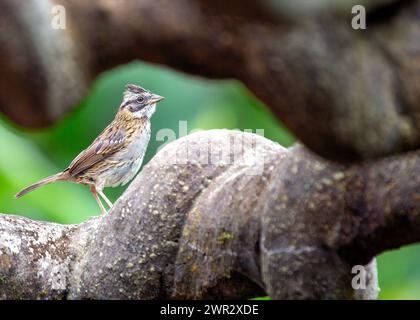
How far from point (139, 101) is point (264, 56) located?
328 centimetres

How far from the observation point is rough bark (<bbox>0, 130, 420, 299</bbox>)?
2.58 metres

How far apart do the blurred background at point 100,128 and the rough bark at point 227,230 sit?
111 inches

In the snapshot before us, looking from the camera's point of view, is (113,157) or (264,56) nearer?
(264,56)

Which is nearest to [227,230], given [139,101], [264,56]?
[264,56]

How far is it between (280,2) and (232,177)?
4.84ft

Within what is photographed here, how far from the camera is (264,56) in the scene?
6.15 feet

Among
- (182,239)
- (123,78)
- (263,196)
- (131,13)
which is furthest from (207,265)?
(123,78)

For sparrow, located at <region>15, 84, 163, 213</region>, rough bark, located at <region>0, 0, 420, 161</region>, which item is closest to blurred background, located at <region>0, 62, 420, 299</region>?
sparrow, located at <region>15, 84, 163, 213</region>

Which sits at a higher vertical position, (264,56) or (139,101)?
(139,101)

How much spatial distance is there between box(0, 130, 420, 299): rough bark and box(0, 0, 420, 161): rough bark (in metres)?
0.52

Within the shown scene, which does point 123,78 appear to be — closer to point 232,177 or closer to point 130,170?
point 130,170

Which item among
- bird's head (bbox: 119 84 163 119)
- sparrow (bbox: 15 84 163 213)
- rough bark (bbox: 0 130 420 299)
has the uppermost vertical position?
bird's head (bbox: 119 84 163 119)

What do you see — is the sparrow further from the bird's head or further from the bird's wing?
the bird's head

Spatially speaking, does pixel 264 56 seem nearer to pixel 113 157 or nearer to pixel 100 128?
pixel 113 157
